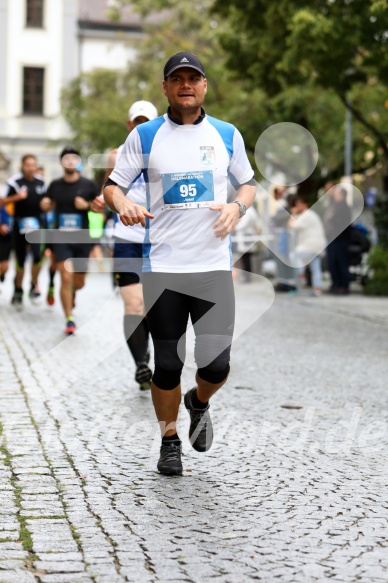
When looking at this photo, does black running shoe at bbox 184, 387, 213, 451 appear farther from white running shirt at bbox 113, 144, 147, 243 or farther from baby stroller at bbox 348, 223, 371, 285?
baby stroller at bbox 348, 223, 371, 285

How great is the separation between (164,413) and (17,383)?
3408 mm

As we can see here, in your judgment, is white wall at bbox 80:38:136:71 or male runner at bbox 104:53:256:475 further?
white wall at bbox 80:38:136:71

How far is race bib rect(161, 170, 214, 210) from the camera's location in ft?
18.9

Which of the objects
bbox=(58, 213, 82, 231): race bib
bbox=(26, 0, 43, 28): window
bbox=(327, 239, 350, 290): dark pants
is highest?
bbox=(26, 0, 43, 28): window

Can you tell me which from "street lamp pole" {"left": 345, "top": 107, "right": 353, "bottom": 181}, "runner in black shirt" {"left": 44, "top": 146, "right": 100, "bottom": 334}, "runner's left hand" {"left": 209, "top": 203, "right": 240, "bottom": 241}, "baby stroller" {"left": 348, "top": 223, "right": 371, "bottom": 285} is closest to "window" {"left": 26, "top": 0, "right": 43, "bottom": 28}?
"street lamp pole" {"left": 345, "top": 107, "right": 353, "bottom": 181}

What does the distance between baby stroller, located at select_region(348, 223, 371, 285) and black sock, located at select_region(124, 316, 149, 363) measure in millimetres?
13718

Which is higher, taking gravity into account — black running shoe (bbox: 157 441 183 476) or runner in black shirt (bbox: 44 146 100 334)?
runner in black shirt (bbox: 44 146 100 334)

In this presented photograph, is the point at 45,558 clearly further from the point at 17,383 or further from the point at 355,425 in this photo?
the point at 17,383

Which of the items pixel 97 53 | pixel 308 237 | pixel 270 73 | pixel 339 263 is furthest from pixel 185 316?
pixel 97 53

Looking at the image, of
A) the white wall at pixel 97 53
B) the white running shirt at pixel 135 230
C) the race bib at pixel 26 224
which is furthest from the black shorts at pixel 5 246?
the white wall at pixel 97 53

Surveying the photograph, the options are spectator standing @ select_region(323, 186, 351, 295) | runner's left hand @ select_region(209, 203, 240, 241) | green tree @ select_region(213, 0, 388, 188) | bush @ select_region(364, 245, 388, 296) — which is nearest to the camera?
runner's left hand @ select_region(209, 203, 240, 241)

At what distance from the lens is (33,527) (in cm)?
476

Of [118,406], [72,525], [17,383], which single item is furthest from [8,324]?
[72,525]

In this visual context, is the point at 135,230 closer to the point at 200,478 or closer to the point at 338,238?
the point at 200,478
